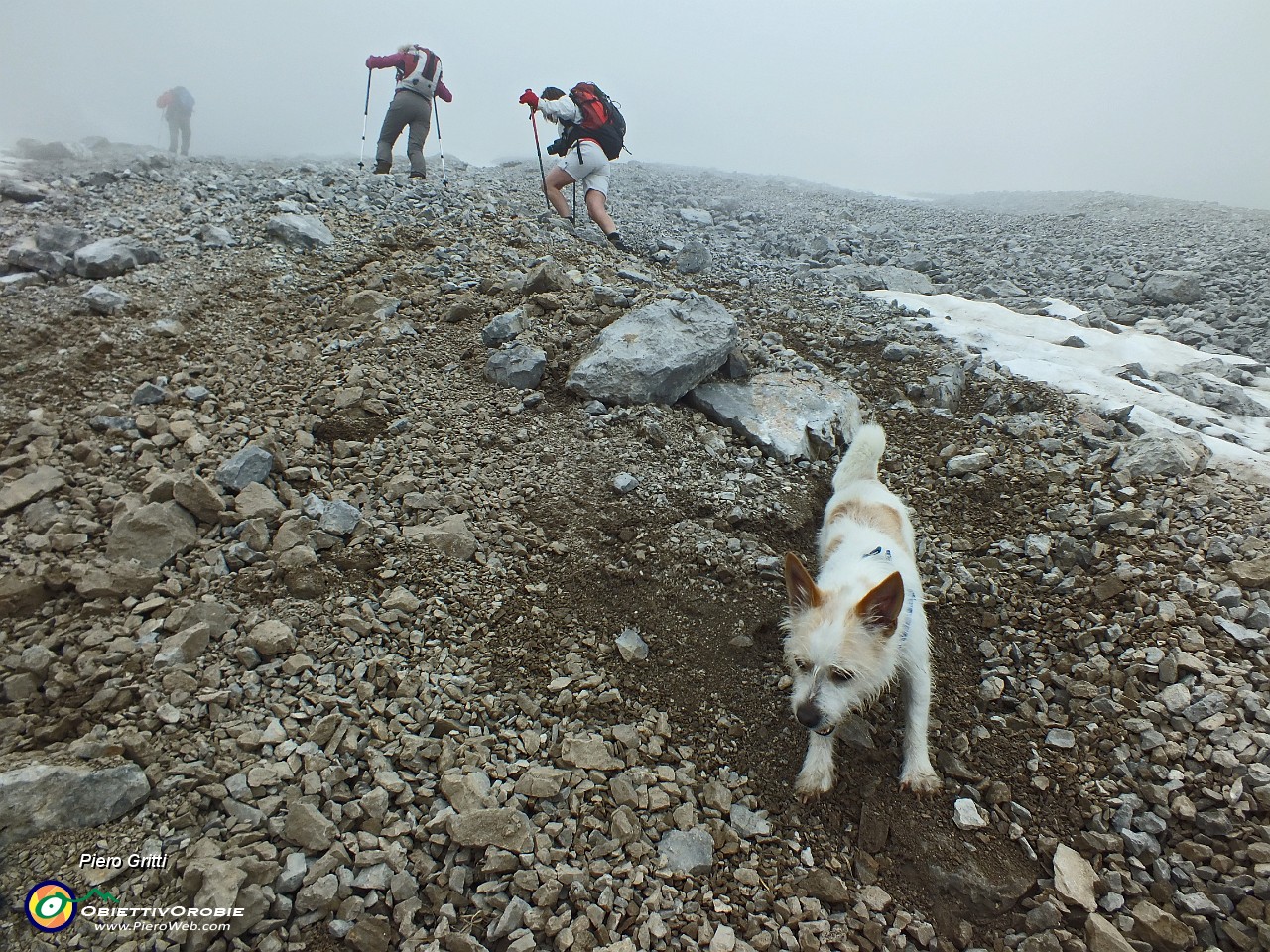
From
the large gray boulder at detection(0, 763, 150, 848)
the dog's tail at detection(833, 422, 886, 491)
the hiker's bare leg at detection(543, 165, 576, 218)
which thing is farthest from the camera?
the hiker's bare leg at detection(543, 165, 576, 218)

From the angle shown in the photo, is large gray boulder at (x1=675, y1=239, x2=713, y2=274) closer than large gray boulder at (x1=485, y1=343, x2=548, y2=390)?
No

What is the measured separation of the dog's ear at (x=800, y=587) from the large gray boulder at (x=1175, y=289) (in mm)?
10060

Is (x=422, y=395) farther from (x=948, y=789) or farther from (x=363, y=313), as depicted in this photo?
(x=948, y=789)

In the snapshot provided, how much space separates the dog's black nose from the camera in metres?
3.25

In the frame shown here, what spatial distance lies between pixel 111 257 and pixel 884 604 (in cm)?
818

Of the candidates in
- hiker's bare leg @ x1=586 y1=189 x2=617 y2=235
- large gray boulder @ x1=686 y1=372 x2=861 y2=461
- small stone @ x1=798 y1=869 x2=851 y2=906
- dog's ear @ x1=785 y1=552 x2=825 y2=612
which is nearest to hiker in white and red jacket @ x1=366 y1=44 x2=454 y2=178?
hiker's bare leg @ x1=586 y1=189 x2=617 y2=235

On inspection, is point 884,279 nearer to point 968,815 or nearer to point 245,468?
point 968,815

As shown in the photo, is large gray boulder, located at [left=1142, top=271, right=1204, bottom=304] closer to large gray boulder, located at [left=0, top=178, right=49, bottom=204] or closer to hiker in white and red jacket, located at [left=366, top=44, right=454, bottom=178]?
hiker in white and red jacket, located at [left=366, top=44, right=454, bottom=178]

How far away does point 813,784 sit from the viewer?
3248mm

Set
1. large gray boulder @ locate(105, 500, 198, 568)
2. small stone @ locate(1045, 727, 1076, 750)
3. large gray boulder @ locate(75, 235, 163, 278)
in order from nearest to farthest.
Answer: small stone @ locate(1045, 727, 1076, 750) → large gray boulder @ locate(105, 500, 198, 568) → large gray boulder @ locate(75, 235, 163, 278)

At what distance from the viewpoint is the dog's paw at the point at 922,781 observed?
10.6 feet

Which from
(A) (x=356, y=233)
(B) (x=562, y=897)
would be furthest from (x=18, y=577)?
(A) (x=356, y=233)

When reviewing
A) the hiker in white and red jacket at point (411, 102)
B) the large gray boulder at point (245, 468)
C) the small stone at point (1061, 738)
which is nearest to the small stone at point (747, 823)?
the small stone at point (1061, 738)

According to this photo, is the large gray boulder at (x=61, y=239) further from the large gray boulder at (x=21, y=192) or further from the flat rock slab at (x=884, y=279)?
the flat rock slab at (x=884, y=279)
